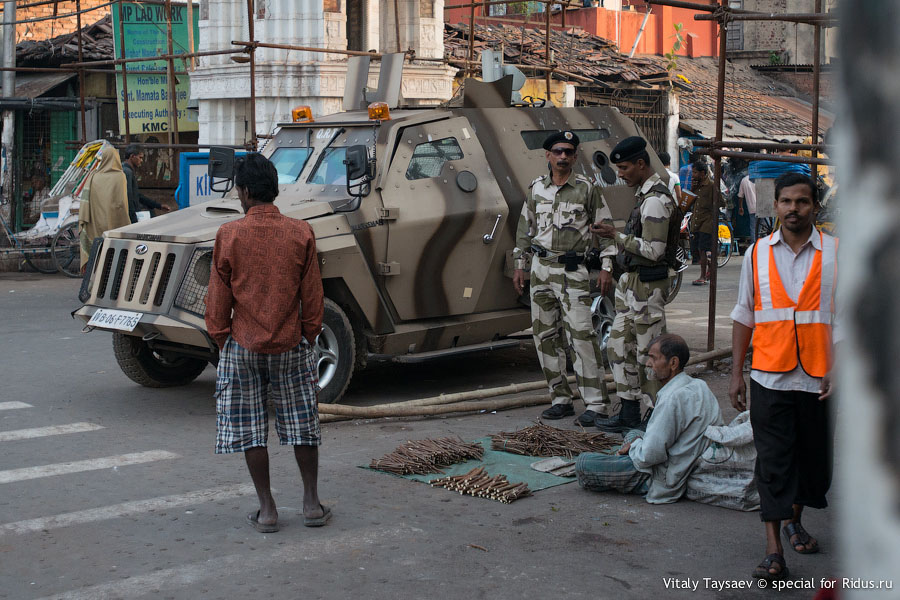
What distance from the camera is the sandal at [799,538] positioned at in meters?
4.65

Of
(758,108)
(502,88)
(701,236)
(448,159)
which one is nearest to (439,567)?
(448,159)

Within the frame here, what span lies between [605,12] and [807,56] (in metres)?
6.65

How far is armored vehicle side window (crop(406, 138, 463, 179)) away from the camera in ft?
26.9

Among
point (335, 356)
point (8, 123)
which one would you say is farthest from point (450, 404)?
point (8, 123)

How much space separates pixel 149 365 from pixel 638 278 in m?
3.95

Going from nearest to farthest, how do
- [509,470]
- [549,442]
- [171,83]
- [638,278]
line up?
[509,470]
[549,442]
[638,278]
[171,83]

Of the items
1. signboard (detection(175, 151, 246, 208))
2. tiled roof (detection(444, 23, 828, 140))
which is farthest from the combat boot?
tiled roof (detection(444, 23, 828, 140))

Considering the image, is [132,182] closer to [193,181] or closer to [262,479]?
[193,181]

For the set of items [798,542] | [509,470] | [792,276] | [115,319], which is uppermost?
[792,276]

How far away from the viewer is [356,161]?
24.8 feet

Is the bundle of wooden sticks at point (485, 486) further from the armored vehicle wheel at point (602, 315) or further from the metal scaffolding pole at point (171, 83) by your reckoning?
the metal scaffolding pole at point (171, 83)

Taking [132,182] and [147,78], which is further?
[147,78]

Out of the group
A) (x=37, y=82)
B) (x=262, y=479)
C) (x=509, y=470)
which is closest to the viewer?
(x=262, y=479)

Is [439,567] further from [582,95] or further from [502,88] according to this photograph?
[582,95]
